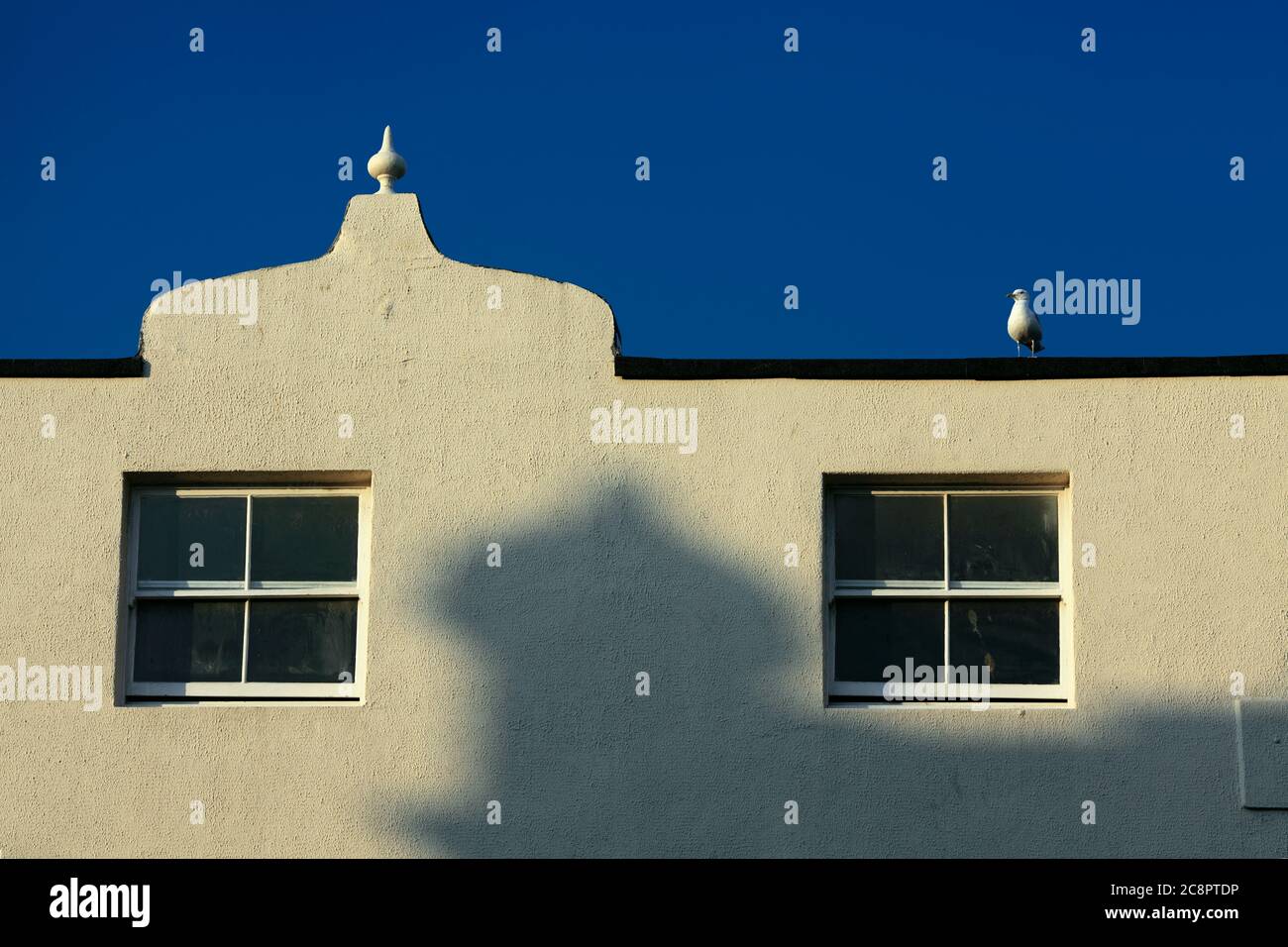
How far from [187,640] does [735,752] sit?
320 cm

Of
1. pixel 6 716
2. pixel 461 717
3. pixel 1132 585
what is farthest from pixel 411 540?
pixel 1132 585

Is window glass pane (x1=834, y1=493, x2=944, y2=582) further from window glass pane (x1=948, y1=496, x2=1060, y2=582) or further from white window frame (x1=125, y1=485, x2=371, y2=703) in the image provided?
white window frame (x1=125, y1=485, x2=371, y2=703)

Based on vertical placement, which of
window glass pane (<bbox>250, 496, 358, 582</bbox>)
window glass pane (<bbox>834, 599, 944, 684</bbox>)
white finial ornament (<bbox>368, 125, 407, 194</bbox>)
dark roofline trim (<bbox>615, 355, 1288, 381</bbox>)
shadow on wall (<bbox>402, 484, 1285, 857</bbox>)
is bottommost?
shadow on wall (<bbox>402, 484, 1285, 857</bbox>)

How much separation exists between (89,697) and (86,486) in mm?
1209

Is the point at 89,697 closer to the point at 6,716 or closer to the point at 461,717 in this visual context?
the point at 6,716

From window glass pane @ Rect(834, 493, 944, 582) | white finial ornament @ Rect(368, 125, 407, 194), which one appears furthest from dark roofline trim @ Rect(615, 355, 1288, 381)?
white finial ornament @ Rect(368, 125, 407, 194)

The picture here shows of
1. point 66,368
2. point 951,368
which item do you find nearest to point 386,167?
point 66,368

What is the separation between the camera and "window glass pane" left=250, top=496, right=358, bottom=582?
9.69 m

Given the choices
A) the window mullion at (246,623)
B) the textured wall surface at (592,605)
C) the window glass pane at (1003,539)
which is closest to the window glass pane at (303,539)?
the window mullion at (246,623)

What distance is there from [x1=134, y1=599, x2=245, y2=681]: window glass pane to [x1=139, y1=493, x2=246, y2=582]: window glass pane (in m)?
0.17

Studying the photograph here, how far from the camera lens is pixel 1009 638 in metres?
9.52

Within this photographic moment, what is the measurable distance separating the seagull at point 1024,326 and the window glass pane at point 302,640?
17.0 feet

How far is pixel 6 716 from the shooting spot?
9.36 meters

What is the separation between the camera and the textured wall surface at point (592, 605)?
362 inches
